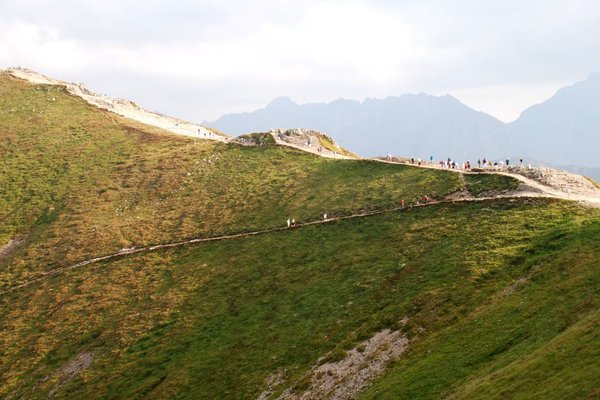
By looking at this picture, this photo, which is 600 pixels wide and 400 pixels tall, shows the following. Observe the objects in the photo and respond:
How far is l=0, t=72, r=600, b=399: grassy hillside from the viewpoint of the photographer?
150 feet

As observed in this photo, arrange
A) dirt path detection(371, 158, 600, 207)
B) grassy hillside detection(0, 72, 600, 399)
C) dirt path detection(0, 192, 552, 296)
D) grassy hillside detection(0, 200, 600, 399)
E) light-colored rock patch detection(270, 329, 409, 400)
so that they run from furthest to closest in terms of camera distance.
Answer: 1. dirt path detection(0, 192, 552, 296)
2. dirt path detection(371, 158, 600, 207)
3. light-colored rock patch detection(270, 329, 409, 400)
4. grassy hillside detection(0, 72, 600, 399)
5. grassy hillside detection(0, 200, 600, 399)

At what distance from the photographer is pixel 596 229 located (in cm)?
6081

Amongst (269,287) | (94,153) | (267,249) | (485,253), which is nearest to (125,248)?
(267,249)

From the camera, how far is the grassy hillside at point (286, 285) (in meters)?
45.7

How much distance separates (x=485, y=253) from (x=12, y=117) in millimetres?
142647

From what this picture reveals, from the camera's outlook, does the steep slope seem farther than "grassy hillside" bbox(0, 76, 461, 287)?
Yes

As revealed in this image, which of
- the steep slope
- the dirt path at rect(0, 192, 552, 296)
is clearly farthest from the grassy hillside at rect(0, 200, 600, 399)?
the steep slope

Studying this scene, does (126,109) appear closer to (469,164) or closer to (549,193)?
(469,164)

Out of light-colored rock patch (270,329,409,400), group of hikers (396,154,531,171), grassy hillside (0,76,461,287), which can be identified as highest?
group of hikers (396,154,531,171)

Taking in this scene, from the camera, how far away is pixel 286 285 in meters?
72.6

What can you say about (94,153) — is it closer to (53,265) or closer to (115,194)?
(115,194)

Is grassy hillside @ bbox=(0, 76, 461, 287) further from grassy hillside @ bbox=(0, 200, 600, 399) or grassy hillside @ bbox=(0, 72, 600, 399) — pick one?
grassy hillside @ bbox=(0, 200, 600, 399)

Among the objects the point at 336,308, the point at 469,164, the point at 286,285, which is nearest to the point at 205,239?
the point at 286,285

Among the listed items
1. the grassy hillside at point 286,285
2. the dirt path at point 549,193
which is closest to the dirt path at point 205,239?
the grassy hillside at point 286,285
